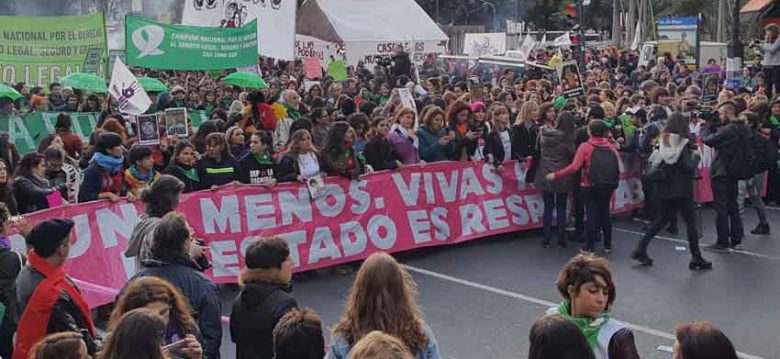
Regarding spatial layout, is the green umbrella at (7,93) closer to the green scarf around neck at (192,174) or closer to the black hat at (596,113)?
the green scarf around neck at (192,174)

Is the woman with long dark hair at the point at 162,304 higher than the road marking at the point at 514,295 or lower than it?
higher

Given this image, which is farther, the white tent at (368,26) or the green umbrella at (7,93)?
the white tent at (368,26)

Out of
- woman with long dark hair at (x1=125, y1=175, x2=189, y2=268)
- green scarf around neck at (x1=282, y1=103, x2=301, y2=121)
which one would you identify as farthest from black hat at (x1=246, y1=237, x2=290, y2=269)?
green scarf around neck at (x1=282, y1=103, x2=301, y2=121)

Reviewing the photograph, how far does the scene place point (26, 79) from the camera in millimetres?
16297

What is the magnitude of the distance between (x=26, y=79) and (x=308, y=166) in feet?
26.0

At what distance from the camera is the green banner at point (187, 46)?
1466cm

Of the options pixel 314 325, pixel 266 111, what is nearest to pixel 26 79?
pixel 266 111

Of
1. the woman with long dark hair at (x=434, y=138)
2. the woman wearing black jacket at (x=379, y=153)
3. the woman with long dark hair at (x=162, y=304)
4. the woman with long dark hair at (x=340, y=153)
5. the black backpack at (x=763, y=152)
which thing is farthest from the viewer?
the black backpack at (x=763, y=152)

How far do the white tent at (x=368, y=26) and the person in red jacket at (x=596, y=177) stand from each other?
A: 59.7 ft

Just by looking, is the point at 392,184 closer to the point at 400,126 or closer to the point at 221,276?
the point at 400,126

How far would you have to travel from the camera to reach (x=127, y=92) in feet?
41.1

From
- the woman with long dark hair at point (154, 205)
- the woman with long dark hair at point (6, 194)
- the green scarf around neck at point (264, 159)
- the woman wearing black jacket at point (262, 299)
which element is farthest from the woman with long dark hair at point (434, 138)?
the woman wearing black jacket at point (262, 299)

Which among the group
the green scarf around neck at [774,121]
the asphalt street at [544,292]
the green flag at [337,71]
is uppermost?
the green flag at [337,71]

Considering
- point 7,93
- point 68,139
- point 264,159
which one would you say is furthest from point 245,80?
point 264,159
